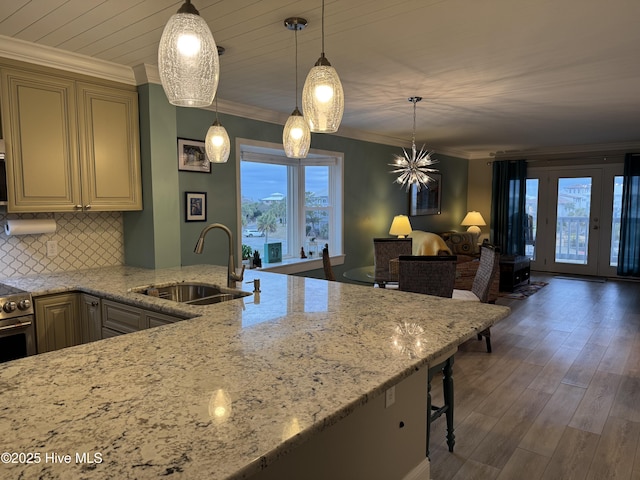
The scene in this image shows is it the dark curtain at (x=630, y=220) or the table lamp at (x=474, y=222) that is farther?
the table lamp at (x=474, y=222)

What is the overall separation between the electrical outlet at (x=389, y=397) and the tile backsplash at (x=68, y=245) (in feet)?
8.91

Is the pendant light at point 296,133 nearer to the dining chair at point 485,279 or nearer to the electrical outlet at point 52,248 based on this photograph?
the electrical outlet at point 52,248

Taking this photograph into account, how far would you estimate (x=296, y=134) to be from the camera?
2295 millimetres

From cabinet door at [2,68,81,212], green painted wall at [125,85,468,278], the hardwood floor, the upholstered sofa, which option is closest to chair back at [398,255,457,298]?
the hardwood floor

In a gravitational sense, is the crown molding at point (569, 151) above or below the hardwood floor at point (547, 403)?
above

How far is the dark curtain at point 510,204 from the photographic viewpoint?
338 inches

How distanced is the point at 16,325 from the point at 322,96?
2156 millimetres

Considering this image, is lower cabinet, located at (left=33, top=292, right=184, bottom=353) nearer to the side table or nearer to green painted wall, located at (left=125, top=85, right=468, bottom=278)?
green painted wall, located at (left=125, top=85, right=468, bottom=278)

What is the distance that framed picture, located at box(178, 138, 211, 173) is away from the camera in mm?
3869

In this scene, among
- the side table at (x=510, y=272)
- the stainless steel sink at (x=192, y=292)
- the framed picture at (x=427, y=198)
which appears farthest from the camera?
the framed picture at (x=427, y=198)

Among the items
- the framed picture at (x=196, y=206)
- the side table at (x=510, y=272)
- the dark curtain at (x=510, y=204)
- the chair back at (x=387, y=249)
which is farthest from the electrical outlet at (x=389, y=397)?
the dark curtain at (x=510, y=204)

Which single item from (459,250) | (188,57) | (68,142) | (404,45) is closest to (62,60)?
(68,142)

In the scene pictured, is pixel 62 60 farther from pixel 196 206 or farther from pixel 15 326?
pixel 15 326

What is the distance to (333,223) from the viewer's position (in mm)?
5863
